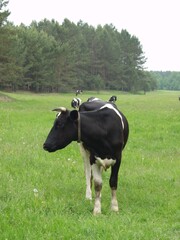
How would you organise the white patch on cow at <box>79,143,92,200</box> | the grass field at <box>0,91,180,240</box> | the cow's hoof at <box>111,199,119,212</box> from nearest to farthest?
the grass field at <box>0,91,180,240</box> < the cow's hoof at <box>111,199,119,212</box> < the white patch on cow at <box>79,143,92,200</box>

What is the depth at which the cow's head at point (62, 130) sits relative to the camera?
670 centimetres

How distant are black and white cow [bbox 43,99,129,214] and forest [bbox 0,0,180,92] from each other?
39896 mm

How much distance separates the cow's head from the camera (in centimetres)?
670

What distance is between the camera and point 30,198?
6773 millimetres

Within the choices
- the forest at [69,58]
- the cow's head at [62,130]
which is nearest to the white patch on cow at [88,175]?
the cow's head at [62,130]

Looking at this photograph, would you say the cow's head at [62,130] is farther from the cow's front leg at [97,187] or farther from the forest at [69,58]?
the forest at [69,58]

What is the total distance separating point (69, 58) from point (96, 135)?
2899 inches

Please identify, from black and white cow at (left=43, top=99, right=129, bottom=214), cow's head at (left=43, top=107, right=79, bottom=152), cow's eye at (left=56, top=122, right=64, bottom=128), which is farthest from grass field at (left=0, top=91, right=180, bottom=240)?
cow's eye at (left=56, top=122, right=64, bottom=128)

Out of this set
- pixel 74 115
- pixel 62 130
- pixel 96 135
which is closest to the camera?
pixel 74 115

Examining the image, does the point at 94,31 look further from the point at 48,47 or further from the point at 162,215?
A: the point at 162,215

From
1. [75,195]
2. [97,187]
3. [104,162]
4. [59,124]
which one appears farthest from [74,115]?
[75,195]

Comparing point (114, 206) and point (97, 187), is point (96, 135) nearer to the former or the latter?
point (97, 187)

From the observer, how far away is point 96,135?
698 cm

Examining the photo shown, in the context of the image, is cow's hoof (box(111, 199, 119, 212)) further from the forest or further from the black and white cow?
the forest
